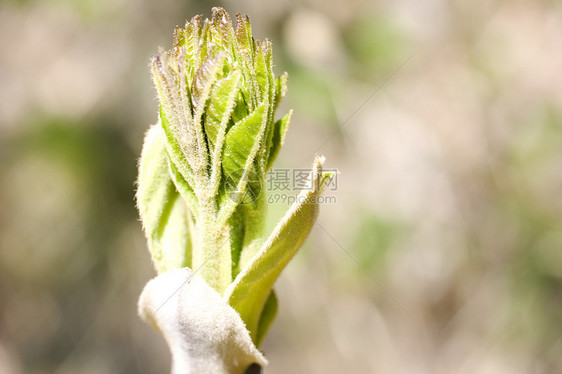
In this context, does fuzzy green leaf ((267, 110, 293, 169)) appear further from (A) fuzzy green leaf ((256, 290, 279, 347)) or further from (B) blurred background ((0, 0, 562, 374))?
(B) blurred background ((0, 0, 562, 374))

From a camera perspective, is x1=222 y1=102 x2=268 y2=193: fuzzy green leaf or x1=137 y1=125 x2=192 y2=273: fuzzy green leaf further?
x1=137 y1=125 x2=192 y2=273: fuzzy green leaf

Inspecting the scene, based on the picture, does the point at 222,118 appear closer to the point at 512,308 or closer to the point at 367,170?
the point at 367,170

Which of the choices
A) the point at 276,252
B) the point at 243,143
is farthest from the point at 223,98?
the point at 276,252

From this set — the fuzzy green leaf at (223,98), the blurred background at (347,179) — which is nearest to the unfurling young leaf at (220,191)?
the fuzzy green leaf at (223,98)

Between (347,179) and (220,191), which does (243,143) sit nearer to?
(220,191)

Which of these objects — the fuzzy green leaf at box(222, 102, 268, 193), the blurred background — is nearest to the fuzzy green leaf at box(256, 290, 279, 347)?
the fuzzy green leaf at box(222, 102, 268, 193)

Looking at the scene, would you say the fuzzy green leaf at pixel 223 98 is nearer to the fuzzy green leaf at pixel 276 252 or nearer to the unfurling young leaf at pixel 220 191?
the unfurling young leaf at pixel 220 191

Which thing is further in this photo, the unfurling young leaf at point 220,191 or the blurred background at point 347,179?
the blurred background at point 347,179

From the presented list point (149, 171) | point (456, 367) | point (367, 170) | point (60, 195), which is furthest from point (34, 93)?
point (456, 367)

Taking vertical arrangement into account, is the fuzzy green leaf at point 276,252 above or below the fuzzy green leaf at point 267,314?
above
